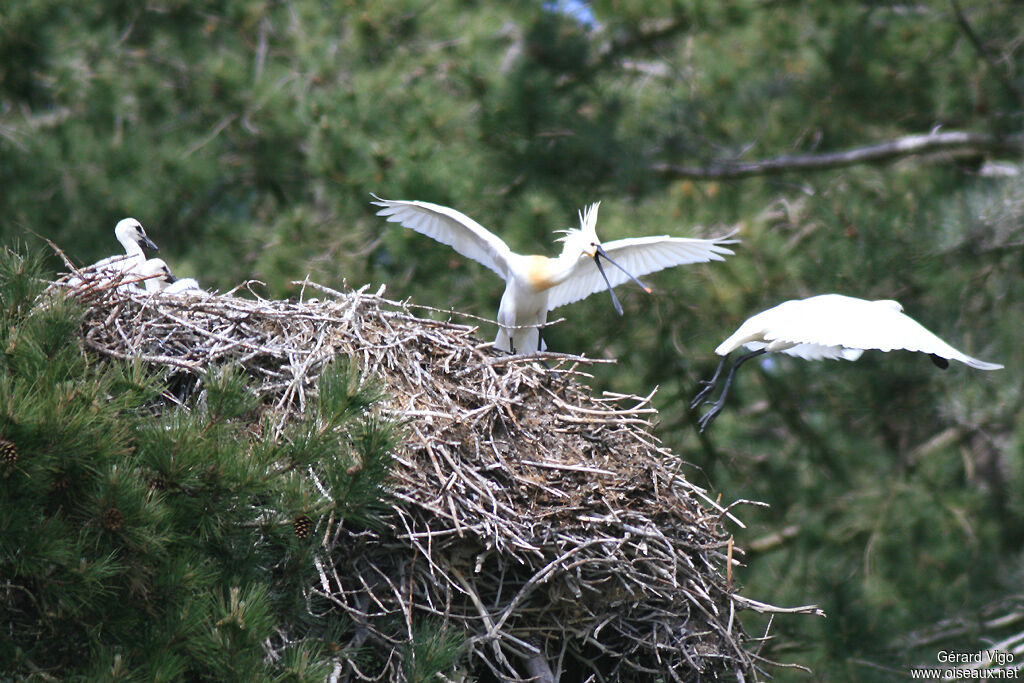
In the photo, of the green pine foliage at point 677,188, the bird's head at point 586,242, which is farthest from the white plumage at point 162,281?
the green pine foliage at point 677,188

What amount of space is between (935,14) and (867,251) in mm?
2598

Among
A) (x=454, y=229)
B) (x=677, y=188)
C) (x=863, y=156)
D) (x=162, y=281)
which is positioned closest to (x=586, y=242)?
(x=454, y=229)

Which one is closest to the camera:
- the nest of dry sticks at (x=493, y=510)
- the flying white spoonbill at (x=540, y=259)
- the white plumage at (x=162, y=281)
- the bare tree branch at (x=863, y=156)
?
the nest of dry sticks at (x=493, y=510)

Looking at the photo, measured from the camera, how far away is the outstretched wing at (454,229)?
19.3ft

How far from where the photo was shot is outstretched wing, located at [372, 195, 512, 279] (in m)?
5.88

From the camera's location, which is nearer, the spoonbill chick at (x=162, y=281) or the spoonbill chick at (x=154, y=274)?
the spoonbill chick at (x=162, y=281)

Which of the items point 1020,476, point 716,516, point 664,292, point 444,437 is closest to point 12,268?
point 444,437

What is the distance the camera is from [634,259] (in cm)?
624

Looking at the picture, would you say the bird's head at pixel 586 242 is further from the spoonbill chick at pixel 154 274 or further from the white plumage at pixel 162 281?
the spoonbill chick at pixel 154 274

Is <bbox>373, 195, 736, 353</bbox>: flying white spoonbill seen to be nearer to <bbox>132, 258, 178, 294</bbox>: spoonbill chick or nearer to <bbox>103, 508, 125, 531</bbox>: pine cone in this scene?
<bbox>132, 258, 178, 294</bbox>: spoonbill chick

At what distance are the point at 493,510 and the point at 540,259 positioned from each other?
6.56ft

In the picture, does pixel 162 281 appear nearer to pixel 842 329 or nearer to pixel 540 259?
pixel 540 259

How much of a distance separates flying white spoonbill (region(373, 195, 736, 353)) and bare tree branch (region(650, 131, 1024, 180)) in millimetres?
2584

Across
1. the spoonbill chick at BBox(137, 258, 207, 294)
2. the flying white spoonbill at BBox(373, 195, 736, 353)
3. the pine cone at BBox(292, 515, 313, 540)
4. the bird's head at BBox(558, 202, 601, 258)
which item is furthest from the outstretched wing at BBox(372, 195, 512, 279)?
the pine cone at BBox(292, 515, 313, 540)
